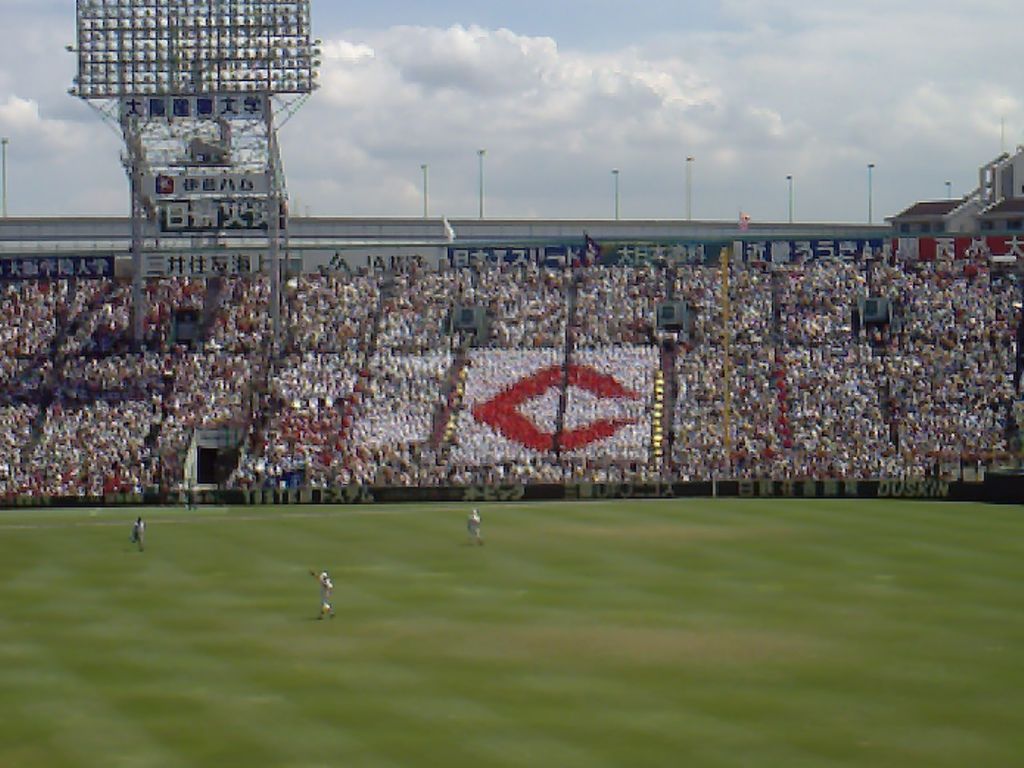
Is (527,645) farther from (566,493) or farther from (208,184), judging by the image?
(208,184)

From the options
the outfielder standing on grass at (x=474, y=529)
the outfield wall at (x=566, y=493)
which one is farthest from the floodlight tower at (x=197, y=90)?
the outfielder standing on grass at (x=474, y=529)

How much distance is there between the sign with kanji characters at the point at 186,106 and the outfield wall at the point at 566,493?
22957 mm

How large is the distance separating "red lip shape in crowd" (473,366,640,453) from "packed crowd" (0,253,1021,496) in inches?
4.9

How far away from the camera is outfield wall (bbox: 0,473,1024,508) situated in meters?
66.8

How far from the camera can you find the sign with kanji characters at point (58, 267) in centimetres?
9362

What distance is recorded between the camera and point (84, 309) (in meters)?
90.6

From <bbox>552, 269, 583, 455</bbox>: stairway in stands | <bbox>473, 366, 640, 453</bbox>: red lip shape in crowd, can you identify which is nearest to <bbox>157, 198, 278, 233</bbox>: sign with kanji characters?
<bbox>473, 366, 640, 453</bbox>: red lip shape in crowd

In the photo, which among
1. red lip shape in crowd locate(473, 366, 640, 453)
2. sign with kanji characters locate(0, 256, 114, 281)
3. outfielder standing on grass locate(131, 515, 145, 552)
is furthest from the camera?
sign with kanji characters locate(0, 256, 114, 281)

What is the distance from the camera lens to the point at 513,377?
272ft

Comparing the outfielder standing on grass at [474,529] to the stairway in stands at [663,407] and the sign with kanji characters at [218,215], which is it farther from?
the sign with kanji characters at [218,215]

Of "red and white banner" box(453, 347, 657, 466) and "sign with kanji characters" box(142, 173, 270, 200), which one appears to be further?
"sign with kanji characters" box(142, 173, 270, 200)

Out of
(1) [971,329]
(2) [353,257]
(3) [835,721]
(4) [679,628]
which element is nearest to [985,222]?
(1) [971,329]

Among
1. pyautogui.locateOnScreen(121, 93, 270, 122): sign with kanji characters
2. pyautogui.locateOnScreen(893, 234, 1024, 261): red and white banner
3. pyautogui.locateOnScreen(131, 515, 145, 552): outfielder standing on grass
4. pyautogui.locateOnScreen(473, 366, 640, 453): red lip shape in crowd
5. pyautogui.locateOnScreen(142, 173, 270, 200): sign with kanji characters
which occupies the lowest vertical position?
pyautogui.locateOnScreen(131, 515, 145, 552): outfielder standing on grass

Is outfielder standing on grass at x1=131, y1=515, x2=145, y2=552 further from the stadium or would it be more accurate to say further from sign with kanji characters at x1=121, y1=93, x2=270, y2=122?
sign with kanji characters at x1=121, y1=93, x2=270, y2=122
